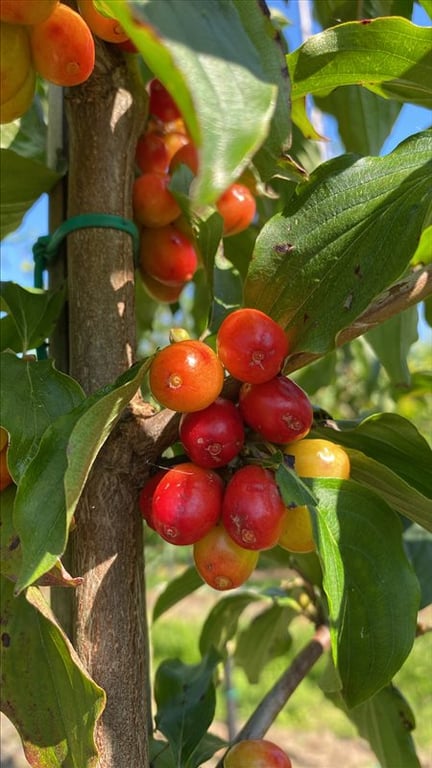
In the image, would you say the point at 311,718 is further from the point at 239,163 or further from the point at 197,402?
the point at 239,163

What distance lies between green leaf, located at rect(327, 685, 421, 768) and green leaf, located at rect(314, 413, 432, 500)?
37 centimetres

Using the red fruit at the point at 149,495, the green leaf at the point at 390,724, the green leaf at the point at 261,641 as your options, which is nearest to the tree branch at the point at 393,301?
the red fruit at the point at 149,495

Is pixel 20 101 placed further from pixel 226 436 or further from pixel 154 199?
pixel 226 436

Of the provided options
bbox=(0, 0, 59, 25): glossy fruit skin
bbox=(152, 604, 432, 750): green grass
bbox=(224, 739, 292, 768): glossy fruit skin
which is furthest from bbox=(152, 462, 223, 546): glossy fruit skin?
bbox=(152, 604, 432, 750): green grass

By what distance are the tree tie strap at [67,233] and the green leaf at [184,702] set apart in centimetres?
47

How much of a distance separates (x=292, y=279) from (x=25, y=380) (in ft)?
0.75

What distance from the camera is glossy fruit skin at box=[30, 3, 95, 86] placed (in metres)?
0.58

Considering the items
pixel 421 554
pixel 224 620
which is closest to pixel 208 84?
pixel 421 554

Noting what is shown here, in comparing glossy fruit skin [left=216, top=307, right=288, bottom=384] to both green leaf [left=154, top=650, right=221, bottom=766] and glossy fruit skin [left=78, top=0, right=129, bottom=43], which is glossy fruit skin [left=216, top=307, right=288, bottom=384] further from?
green leaf [left=154, top=650, right=221, bottom=766]

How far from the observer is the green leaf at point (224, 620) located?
3.59 feet

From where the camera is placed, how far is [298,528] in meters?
0.61

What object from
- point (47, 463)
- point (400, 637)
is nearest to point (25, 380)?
point (47, 463)

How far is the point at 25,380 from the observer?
62 cm

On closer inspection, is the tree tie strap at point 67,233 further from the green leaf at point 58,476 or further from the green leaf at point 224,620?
the green leaf at point 224,620
